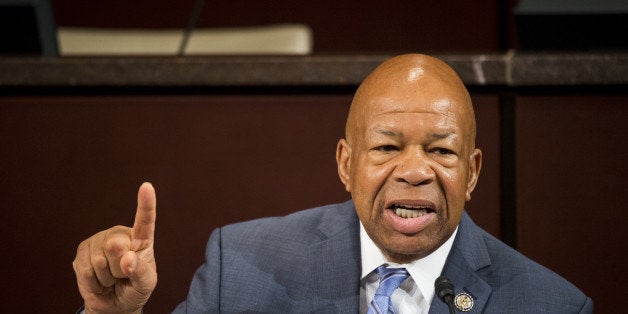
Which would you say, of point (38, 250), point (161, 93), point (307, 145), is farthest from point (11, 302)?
point (307, 145)

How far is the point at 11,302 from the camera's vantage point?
144 centimetres

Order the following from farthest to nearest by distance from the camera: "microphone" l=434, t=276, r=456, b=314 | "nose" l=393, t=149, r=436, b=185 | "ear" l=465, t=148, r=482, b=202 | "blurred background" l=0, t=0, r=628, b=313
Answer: "blurred background" l=0, t=0, r=628, b=313 < "ear" l=465, t=148, r=482, b=202 < "nose" l=393, t=149, r=436, b=185 < "microphone" l=434, t=276, r=456, b=314

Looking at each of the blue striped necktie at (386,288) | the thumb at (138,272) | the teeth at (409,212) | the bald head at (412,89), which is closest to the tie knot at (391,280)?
the blue striped necktie at (386,288)

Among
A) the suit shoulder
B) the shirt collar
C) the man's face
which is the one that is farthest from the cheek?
the suit shoulder

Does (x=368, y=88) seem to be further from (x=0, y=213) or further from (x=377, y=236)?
(x=0, y=213)

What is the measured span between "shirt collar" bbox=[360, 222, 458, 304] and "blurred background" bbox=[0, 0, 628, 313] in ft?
0.62

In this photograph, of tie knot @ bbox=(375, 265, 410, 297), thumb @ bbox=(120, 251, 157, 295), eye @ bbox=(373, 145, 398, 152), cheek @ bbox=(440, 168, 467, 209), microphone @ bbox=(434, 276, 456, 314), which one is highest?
eye @ bbox=(373, 145, 398, 152)

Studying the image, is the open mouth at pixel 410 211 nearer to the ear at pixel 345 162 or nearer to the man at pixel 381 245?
the man at pixel 381 245

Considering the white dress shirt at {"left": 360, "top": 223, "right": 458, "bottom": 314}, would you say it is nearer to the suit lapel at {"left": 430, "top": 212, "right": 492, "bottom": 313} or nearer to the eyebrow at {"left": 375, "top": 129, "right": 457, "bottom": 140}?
the suit lapel at {"left": 430, "top": 212, "right": 492, "bottom": 313}

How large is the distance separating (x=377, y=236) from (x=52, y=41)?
738 mm

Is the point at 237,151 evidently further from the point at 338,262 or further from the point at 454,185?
the point at 454,185

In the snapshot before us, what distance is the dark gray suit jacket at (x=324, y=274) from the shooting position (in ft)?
4.07

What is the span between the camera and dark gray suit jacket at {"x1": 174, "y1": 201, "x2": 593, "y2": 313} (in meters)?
1.24

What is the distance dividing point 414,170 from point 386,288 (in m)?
0.19
